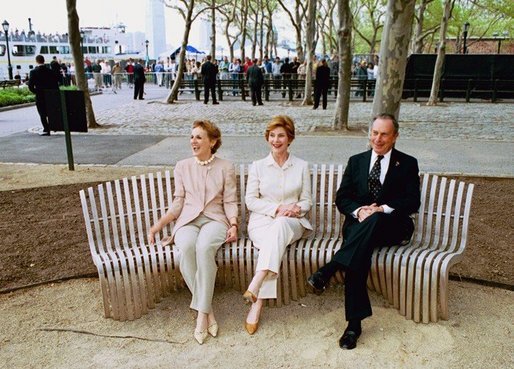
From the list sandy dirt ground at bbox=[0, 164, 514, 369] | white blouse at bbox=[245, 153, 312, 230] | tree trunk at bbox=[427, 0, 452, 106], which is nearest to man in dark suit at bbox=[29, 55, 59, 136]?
sandy dirt ground at bbox=[0, 164, 514, 369]

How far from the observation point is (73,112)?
336 inches

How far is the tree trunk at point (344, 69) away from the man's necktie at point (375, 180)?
30.5 ft

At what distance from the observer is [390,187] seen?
4016mm

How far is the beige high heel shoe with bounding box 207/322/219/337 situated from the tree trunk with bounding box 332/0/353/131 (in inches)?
400

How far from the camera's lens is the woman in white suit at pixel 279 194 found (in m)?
3.98

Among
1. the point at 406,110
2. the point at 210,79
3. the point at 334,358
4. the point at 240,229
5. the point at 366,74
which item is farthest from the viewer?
the point at 366,74

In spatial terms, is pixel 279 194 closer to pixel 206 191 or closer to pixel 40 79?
pixel 206 191

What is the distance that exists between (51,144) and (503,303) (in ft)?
33.6

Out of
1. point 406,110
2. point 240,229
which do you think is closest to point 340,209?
point 240,229

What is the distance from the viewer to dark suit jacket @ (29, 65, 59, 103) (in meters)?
12.5

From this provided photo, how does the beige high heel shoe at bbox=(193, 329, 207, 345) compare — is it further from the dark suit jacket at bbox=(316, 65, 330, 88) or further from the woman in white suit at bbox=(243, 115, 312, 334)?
the dark suit jacket at bbox=(316, 65, 330, 88)

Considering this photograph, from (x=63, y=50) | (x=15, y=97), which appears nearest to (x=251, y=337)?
(x=15, y=97)

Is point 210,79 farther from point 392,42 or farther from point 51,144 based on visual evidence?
point 392,42

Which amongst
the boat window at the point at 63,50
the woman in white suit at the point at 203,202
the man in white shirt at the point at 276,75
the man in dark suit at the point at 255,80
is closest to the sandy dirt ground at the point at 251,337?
the woman in white suit at the point at 203,202
